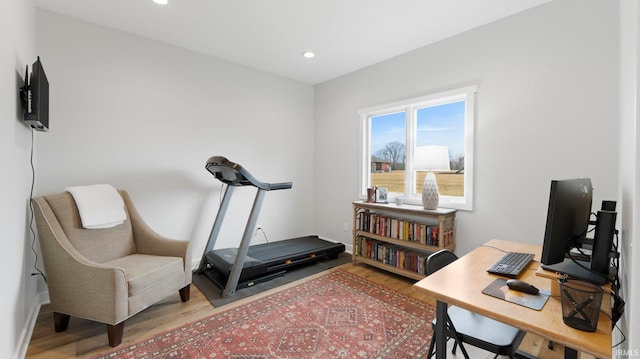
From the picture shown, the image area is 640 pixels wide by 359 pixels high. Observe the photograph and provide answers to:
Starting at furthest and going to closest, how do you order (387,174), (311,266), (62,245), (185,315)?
1. (387,174)
2. (311,266)
3. (185,315)
4. (62,245)

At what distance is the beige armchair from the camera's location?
190cm

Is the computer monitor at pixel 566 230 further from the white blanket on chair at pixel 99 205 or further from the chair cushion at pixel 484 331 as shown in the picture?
the white blanket on chair at pixel 99 205

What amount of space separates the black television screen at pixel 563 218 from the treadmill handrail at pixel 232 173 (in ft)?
7.61

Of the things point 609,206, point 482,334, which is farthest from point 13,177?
point 609,206

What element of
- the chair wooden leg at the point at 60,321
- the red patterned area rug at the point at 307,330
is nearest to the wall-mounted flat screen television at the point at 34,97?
the chair wooden leg at the point at 60,321

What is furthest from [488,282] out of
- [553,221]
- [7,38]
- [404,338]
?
[7,38]

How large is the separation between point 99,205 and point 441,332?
9.07 ft

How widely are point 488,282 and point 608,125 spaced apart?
1891 millimetres

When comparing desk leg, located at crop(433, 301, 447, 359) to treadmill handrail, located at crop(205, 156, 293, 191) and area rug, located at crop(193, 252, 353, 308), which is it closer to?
area rug, located at crop(193, 252, 353, 308)

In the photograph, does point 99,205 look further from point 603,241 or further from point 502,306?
point 603,241

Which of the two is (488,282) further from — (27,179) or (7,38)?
(27,179)

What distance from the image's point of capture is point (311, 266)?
3504mm

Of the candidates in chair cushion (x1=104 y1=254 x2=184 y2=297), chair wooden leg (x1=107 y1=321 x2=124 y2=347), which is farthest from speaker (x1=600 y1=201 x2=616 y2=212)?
chair wooden leg (x1=107 y1=321 x2=124 y2=347)

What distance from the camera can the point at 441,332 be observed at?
4.01 ft
